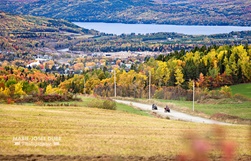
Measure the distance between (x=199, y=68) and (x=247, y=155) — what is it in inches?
2403

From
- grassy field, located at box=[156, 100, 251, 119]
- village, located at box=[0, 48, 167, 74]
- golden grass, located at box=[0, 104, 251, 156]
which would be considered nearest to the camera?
golden grass, located at box=[0, 104, 251, 156]

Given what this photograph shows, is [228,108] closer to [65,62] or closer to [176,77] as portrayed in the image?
[176,77]

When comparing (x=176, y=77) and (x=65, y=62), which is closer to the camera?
(x=176, y=77)

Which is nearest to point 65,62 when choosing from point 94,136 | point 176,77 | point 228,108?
point 176,77

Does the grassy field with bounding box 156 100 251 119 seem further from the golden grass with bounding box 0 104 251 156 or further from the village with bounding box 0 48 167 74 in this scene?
the village with bounding box 0 48 167 74

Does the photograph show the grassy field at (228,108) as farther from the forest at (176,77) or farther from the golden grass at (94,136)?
the golden grass at (94,136)

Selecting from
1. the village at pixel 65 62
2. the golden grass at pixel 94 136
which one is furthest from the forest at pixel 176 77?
the village at pixel 65 62

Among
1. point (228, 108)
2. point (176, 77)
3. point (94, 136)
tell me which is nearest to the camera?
point (94, 136)

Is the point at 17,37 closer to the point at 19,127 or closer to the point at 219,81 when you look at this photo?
the point at 219,81

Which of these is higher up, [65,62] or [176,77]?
[176,77]

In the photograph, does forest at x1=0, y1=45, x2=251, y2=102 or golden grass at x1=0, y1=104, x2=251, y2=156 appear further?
forest at x1=0, y1=45, x2=251, y2=102

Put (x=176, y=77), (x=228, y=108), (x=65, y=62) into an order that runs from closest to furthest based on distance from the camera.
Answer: (x=228, y=108) → (x=176, y=77) → (x=65, y=62)

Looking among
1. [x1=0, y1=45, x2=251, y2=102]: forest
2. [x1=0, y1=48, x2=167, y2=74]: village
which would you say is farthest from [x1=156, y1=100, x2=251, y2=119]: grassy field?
[x1=0, y1=48, x2=167, y2=74]: village

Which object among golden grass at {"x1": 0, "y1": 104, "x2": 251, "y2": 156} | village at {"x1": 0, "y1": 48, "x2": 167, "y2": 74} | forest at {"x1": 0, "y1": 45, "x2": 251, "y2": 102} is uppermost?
golden grass at {"x1": 0, "y1": 104, "x2": 251, "y2": 156}
